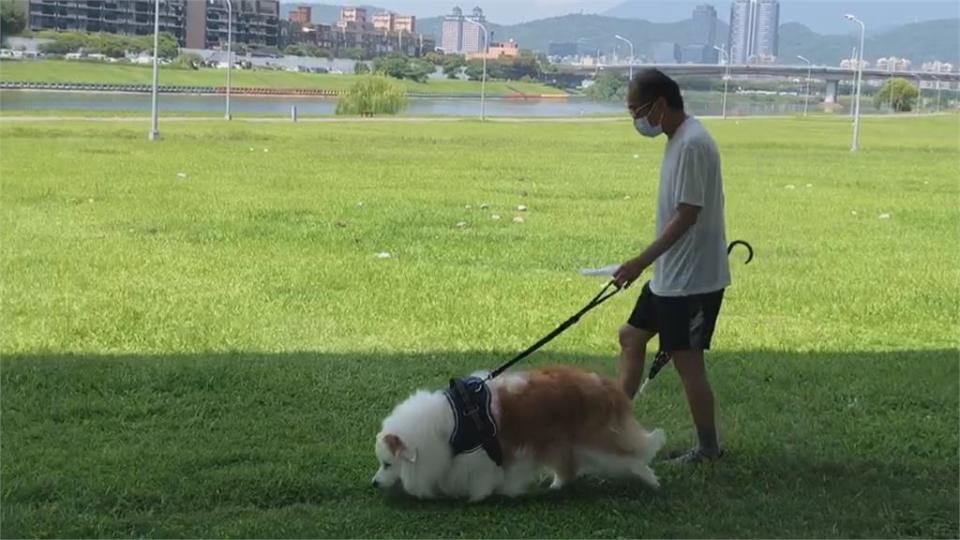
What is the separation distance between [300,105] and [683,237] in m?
63.0

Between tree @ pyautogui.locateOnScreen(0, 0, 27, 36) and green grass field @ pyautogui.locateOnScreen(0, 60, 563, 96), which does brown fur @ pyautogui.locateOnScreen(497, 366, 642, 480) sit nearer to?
tree @ pyautogui.locateOnScreen(0, 0, 27, 36)

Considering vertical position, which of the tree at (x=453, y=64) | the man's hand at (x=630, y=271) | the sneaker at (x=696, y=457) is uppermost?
the tree at (x=453, y=64)

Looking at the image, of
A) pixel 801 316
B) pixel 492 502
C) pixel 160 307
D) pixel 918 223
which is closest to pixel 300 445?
pixel 492 502

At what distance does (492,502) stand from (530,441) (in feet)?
0.98

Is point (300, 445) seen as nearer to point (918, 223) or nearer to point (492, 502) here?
point (492, 502)

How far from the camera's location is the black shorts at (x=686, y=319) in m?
5.06

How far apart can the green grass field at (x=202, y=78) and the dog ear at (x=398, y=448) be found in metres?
35.0

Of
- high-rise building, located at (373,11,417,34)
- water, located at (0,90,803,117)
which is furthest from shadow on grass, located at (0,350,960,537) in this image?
Result: high-rise building, located at (373,11,417,34)

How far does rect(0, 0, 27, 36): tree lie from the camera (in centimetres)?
2307

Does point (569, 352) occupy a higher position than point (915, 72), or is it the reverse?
point (915, 72)

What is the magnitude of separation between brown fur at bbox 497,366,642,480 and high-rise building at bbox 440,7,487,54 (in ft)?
90.9

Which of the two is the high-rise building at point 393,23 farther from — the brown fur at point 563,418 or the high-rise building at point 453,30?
the brown fur at point 563,418

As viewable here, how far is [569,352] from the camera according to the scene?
747 cm

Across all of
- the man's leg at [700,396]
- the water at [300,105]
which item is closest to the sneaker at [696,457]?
the man's leg at [700,396]
